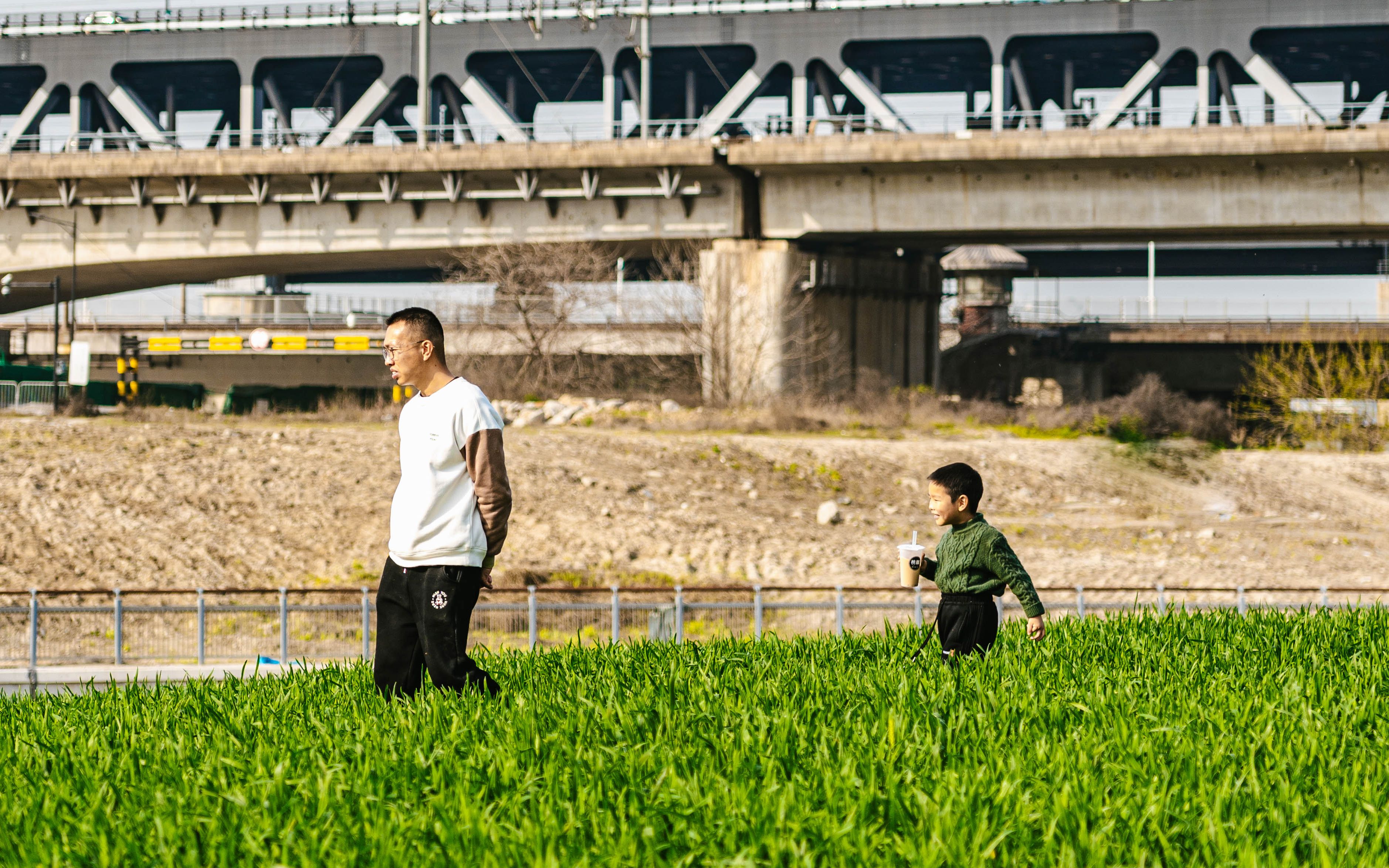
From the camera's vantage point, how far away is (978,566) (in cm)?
797

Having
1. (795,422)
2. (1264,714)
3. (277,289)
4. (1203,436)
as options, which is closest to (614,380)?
(795,422)

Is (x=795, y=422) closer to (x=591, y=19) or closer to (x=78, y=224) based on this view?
(x=591, y=19)

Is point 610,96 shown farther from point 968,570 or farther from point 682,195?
point 968,570

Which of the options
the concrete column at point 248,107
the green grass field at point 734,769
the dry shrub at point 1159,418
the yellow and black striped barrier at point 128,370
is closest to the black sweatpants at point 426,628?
the green grass field at point 734,769

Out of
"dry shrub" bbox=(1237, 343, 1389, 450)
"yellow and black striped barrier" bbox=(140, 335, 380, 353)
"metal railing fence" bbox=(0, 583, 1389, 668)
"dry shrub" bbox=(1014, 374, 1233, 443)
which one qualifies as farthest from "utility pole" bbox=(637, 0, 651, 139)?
"metal railing fence" bbox=(0, 583, 1389, 668)

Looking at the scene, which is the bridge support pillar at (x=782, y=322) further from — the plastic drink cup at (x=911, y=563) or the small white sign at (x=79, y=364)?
the plastic drink cup at (x=911, y=563)

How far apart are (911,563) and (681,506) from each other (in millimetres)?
25869

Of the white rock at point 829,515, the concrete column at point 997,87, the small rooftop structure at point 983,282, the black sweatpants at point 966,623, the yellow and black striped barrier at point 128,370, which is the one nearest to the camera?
the black sweatpants at point 966,623

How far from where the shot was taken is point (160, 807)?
5.09m

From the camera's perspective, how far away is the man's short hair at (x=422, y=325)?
6867mm

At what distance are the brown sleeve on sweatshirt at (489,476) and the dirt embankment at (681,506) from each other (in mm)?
22296

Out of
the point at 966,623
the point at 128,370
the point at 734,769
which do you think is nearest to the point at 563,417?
the point at 128,370

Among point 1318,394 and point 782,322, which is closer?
point 782,322

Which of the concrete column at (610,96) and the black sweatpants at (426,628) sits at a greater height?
the concrete column at (610,96)
